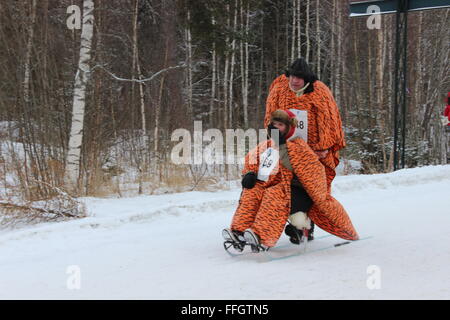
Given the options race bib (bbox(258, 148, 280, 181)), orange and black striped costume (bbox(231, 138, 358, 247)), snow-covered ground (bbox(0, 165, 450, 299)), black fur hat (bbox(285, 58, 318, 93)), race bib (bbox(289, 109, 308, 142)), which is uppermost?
black fur hat (bbox(285, 58, 318, 93))

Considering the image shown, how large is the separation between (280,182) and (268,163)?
0.19 meters

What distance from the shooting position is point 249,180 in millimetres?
4273

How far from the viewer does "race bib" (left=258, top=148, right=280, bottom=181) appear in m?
4.31

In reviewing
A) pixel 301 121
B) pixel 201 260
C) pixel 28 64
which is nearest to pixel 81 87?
pixel 28 64

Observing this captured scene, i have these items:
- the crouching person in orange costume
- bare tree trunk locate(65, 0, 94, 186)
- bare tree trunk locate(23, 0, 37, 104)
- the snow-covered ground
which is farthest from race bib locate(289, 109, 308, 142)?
bare tree trunk locate(23, 0, 37, 104)

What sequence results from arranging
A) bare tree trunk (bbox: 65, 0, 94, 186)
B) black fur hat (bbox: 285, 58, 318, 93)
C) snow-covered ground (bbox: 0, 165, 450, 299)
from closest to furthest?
snow-covered ground (bbox: 0, 165, 450, 299) → black fur hat (bbox: 285, 58, 318, 93) → bare tree trunk (bbox: 65, 0, 94, 186)

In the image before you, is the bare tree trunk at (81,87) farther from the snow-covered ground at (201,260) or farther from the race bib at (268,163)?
the race bib at (268,163)

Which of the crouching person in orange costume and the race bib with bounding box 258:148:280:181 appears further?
the race bib with bounding box 258:148:280:181

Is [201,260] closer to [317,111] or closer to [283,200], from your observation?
[283,200]

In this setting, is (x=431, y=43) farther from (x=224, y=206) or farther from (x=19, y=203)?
(x=19, y=203)

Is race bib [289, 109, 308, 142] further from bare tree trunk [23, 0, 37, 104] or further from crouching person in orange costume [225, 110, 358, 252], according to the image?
bare tree trunk [23, 0, 37, 104]

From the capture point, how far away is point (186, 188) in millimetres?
9273


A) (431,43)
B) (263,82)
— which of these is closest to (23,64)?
(431,43)
